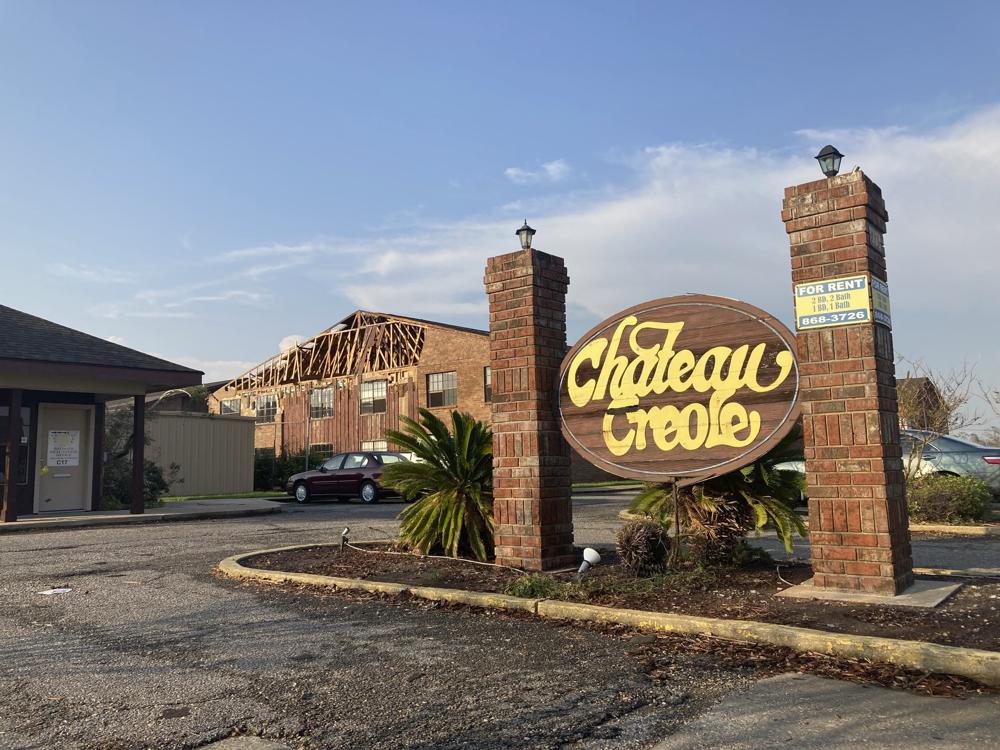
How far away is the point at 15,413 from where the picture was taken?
15953 millimetres

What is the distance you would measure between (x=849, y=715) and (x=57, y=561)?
31.3ft

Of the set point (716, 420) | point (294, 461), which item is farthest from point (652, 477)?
point (294, 461)

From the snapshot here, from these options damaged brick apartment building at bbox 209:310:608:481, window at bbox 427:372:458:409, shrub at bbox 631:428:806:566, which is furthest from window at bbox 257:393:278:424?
shrub at bbox 631:428:806:566

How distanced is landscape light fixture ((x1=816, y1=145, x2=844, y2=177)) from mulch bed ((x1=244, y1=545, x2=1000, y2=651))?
10.9ft

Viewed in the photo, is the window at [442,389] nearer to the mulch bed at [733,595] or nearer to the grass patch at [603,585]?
the mulch bed at [733,595]

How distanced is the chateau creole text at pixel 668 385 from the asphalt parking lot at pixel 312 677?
227 centimetres

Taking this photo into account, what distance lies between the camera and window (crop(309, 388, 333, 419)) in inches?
1577

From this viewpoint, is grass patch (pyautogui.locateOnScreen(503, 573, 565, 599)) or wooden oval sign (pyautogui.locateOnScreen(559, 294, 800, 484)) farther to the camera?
wooden oval sign (pyautogui.locateOnScreen(559, 294, 800, 484))

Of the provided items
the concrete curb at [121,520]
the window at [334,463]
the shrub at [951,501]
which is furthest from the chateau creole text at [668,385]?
the window at [334,463]

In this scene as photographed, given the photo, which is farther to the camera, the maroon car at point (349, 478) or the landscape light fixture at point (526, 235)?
the maroon car at point (349, 478)

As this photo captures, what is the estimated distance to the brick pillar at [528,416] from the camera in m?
7.86

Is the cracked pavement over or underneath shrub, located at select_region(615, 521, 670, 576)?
underneath

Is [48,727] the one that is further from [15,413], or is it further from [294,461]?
[294,461]

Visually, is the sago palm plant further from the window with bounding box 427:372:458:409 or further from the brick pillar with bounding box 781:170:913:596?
the window with bounding box 427:372:458:409
